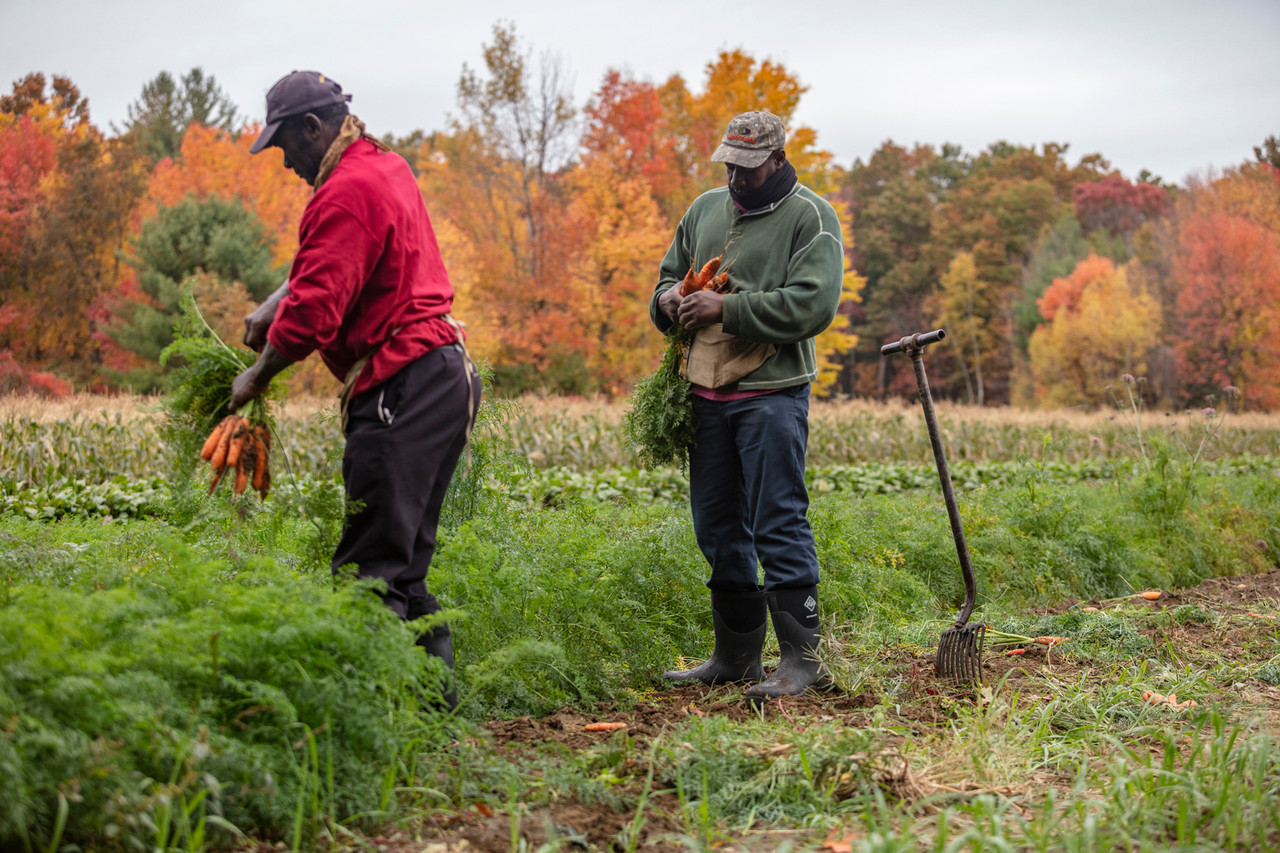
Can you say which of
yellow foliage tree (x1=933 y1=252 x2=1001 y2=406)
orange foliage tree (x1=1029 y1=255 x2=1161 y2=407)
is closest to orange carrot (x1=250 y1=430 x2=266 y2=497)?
orange foliage tree (x1=1029 y1=255 x2=1161 y2=407)

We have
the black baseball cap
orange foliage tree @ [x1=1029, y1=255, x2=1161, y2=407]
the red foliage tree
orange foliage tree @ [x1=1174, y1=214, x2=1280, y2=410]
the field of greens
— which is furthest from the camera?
the red foliage tree

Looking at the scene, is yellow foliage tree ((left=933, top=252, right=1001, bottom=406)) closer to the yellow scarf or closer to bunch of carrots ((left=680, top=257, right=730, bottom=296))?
bunch of carrots ((left=680, top=257, right=730, bottom=296))

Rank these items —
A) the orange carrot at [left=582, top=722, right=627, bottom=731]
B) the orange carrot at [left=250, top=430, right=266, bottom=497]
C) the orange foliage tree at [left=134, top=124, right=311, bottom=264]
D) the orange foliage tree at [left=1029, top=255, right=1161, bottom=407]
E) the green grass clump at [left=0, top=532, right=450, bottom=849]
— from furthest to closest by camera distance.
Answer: the orange foliage tree at [left=1029, top=255, right=1161, bottom=407], the orange foliage tree at [left=134, top=124, right=311, bottom=264], the orange carrot at [left=582, top=722, right=627, bottom=731], the orange carrot at [left=250, top=430, right=266, bottom=497], the green grass clump at [left=0, top=532, right=450, bottom=849]

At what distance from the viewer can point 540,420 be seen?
13172mm

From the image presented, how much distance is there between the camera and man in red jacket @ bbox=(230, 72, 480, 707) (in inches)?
109

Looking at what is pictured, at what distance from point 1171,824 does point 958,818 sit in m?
0.53

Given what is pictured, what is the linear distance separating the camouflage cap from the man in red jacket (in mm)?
1370

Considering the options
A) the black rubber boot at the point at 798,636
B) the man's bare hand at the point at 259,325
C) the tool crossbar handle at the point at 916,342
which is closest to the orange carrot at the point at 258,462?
the man's bare hand at the point at 259,325

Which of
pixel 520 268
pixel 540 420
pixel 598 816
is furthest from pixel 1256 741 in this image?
pixel 520 268

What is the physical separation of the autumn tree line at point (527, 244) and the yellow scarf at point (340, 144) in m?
7.18

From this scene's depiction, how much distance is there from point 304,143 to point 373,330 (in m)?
0.66

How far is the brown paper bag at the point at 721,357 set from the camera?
382cm

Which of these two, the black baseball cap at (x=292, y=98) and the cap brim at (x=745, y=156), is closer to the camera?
the black baseball cap at (x=292, y=98)

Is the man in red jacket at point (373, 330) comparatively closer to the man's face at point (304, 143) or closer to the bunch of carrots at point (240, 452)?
the man's face at point (304, 143)
